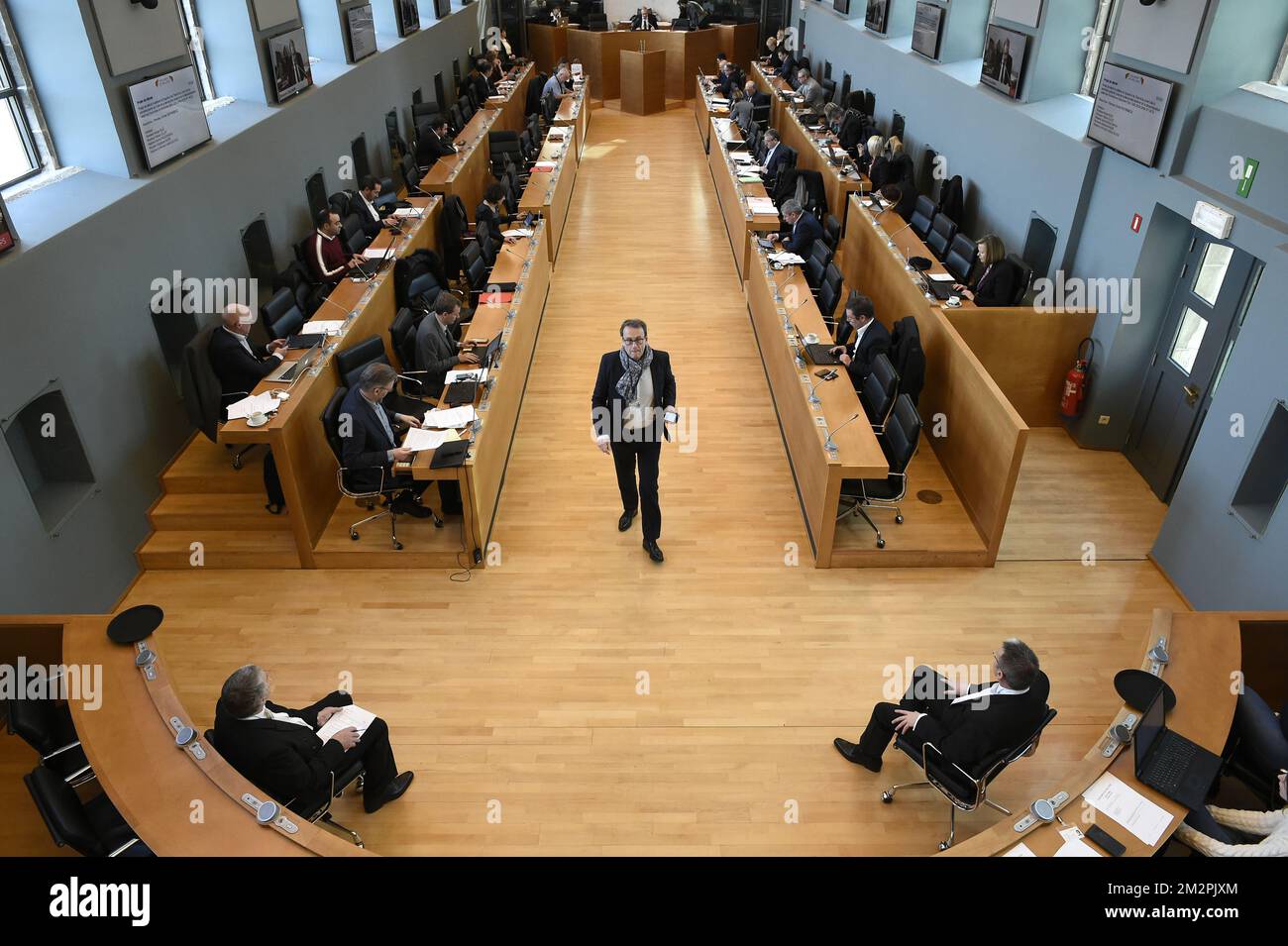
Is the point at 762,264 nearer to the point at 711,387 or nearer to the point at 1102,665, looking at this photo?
the point at 711,387

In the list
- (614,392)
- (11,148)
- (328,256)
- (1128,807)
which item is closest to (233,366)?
(11,148)

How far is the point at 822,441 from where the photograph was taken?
6.07 meters

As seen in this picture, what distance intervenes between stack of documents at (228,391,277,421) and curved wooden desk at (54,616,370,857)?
84.2 inches

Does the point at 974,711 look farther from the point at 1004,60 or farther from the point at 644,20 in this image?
the point at 644,20

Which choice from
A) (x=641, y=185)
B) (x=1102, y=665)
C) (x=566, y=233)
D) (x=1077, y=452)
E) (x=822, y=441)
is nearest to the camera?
(x=1102, y=665)

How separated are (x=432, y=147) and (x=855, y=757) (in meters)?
11.6

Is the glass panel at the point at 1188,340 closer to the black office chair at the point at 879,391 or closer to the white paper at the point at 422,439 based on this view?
the black office chair at the point at 879,391

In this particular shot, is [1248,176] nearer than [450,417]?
Yes

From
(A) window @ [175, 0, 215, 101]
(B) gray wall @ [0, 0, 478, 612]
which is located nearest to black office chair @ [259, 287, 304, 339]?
(B) gray wall @ [0, 0, 478, 612]

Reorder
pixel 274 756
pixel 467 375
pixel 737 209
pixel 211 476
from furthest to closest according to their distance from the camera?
pixel 737 209, pixel 467 375, pixel 211 476, pixel 274 756

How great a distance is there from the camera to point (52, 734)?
165 inches
